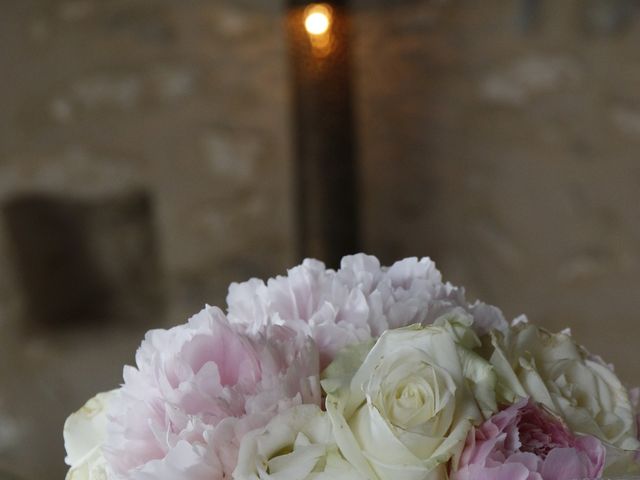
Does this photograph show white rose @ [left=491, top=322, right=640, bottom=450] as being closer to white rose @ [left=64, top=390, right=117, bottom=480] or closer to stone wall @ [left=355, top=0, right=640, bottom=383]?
white rose @ [left=64, top=390, right=117, bottom=480]

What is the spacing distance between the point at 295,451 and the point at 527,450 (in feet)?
0.35

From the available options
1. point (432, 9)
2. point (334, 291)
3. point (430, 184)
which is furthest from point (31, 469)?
point (334, 291)

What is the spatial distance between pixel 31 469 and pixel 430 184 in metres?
1.13

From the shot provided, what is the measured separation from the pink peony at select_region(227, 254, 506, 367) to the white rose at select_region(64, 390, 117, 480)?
89mm

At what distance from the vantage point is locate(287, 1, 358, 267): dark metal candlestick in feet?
6.42

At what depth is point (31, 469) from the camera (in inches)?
86.2

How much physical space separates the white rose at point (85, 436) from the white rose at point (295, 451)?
0.35ft

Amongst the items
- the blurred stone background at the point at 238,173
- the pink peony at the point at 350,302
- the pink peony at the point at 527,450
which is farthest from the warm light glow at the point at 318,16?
the pink peony at the point at 527,450

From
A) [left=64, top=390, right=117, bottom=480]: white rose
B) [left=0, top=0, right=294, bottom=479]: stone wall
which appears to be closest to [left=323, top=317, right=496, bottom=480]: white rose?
[left=64, top=390, right=117, bottom=480]: white rose

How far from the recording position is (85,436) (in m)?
0.51

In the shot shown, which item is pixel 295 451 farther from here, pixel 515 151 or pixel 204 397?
pixel 515 151

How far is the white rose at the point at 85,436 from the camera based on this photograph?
0.49 m

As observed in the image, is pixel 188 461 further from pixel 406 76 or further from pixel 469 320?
pixel 406 76

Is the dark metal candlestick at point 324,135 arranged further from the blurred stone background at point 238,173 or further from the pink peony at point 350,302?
the pink peony at point 350,302
